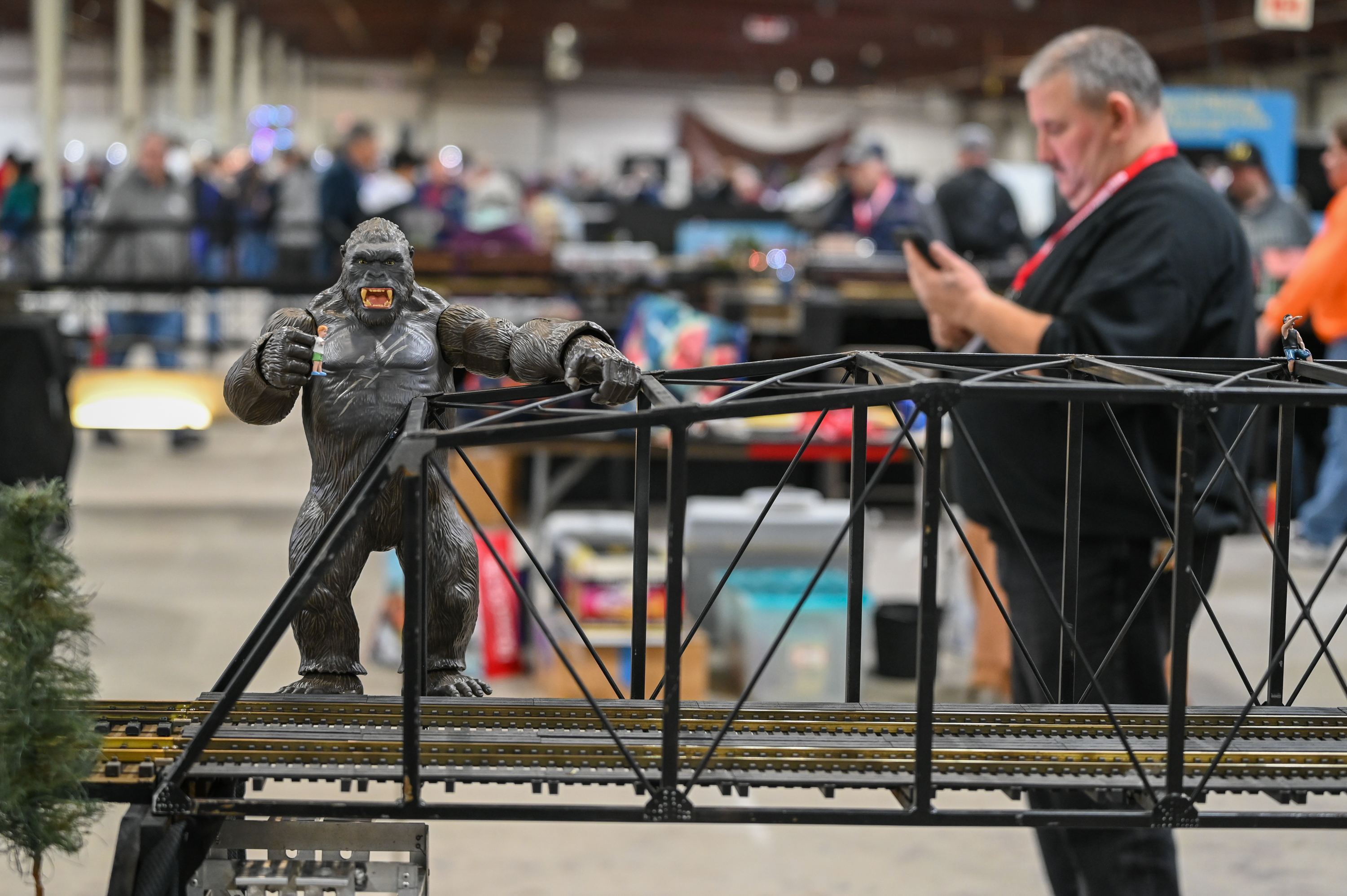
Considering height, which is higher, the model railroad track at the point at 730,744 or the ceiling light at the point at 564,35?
the ceiling light at the point at 564,35

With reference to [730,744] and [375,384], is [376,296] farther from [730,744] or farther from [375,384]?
[730,744]

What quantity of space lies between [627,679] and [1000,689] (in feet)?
4.54

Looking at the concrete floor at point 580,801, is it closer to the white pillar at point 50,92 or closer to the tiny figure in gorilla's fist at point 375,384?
the tiny figure in gorilla's fist at point 375,384

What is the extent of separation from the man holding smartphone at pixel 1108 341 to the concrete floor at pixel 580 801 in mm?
631

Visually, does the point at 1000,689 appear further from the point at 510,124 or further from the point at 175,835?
the point at 510,124

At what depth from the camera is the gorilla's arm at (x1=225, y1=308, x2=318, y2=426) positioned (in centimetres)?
144

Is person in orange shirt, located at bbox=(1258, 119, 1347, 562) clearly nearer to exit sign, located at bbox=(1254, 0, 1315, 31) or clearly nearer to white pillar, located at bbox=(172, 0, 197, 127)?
exit sign, located at bbox=(1254, 0, 1315, 31)

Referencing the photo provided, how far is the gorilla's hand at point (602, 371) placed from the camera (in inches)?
55.4

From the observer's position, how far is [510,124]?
35219mm

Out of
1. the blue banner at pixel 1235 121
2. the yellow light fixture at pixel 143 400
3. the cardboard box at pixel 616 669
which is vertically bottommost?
the cardboard box at pixel 616 669

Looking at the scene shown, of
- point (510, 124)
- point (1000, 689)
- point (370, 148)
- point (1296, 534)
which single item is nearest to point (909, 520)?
point (1296, 534)

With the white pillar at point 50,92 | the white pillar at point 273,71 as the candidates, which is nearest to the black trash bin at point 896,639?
the white pillar at point 50,92

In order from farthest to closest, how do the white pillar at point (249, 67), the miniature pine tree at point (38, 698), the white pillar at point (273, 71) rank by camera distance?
the white pillar at point (273, 71) → the white pillar at point (249, 67) → the miniature pine tree at point (38, 698)

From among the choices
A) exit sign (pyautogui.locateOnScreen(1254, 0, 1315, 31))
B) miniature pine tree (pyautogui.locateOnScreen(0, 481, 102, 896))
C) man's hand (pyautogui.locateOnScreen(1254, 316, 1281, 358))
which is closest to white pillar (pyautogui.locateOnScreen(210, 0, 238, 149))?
exit sign (pyautogui.locateOnScreen(1254, 0, 1315, 31))
